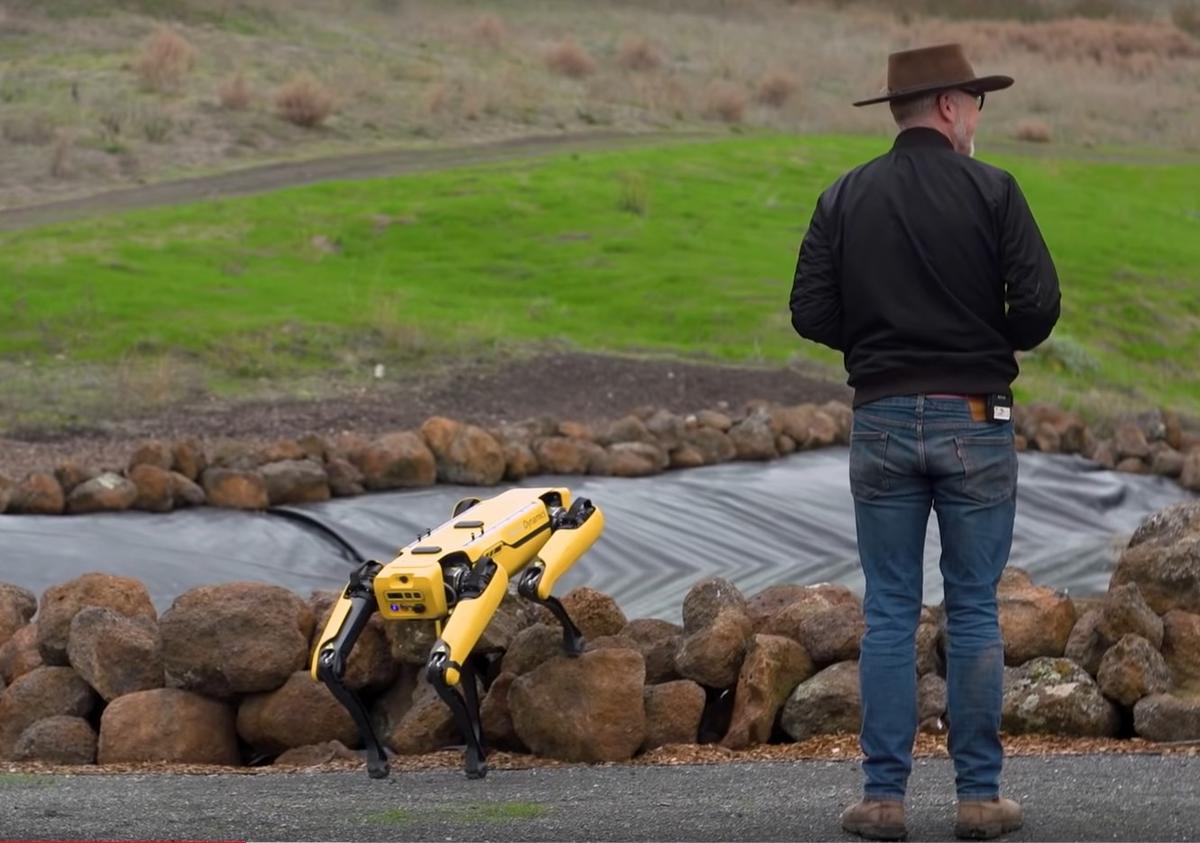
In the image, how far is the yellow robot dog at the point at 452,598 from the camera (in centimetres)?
607

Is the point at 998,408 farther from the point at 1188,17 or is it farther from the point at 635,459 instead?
the point at 1188,17

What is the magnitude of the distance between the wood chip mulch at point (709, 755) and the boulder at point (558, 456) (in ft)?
22.6

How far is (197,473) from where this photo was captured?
468 inches

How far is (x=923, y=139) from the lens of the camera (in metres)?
4.95

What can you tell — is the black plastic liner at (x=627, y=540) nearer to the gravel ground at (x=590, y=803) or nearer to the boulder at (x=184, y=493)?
the boulder at (x=184, y=493)

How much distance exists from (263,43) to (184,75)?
526 centimetres

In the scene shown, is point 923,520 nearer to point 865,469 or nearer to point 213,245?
point 865,469

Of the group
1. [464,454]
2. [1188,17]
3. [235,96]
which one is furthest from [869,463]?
[1188,17]

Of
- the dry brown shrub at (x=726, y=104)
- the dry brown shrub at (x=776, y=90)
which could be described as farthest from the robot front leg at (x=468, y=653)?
the dry brown shrub at (x=776, y=90)

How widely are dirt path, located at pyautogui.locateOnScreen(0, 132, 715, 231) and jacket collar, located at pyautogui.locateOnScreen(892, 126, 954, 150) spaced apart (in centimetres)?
1866

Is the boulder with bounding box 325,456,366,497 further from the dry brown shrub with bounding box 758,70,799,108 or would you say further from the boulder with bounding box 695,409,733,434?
the dry brown shrub with bounding box 758,70,799,108

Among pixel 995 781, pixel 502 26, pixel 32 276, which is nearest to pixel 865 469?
pixel 995 781

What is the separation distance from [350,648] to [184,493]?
5.67 m

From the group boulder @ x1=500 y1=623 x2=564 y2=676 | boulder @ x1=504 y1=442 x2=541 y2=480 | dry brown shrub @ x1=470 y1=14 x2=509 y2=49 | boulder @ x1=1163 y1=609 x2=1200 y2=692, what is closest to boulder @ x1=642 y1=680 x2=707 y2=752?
boulder @ x1=500 y1=623 x2=564 y2=676
